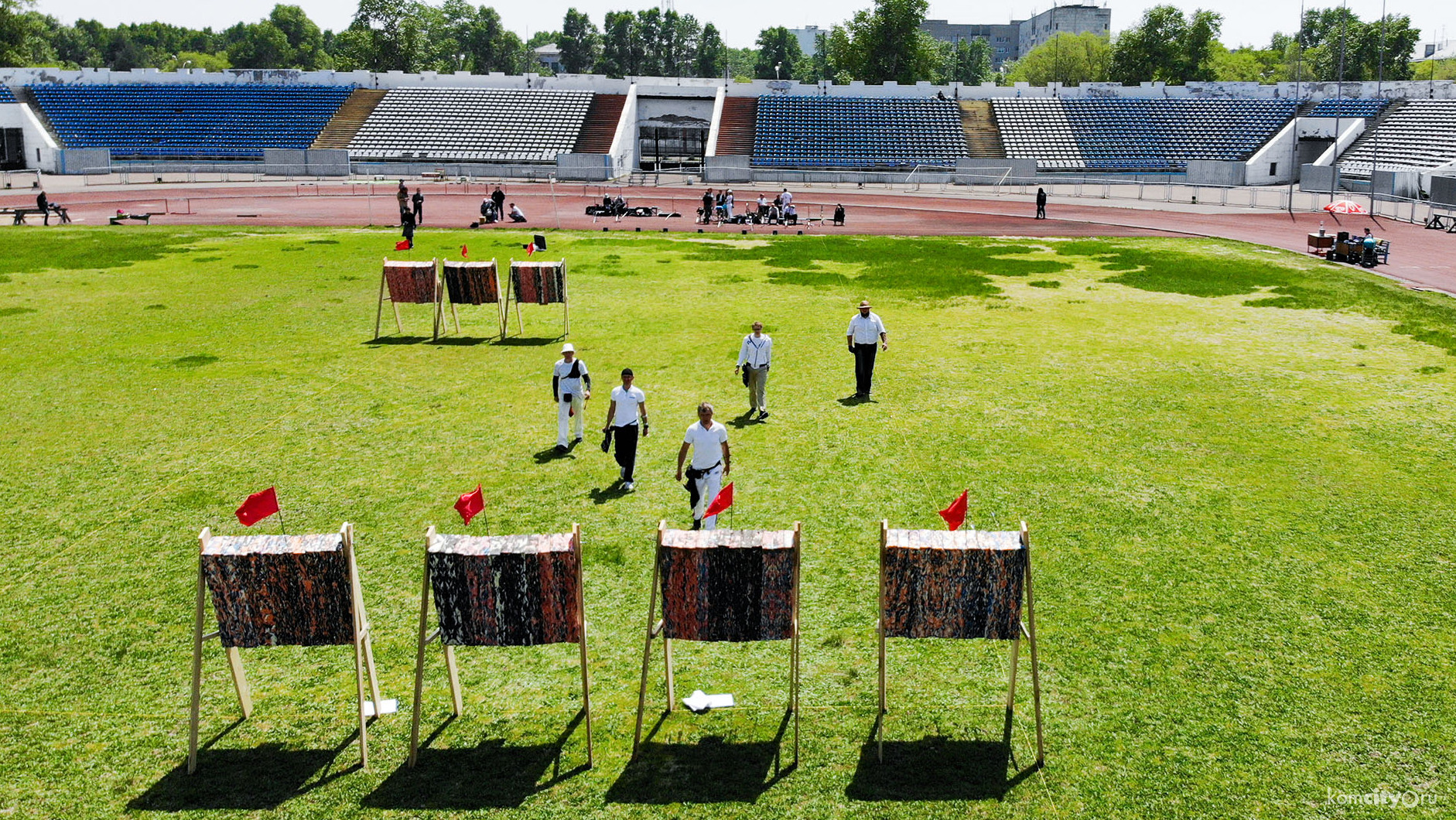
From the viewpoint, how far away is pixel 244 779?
9492mm

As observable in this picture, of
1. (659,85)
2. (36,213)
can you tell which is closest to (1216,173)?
(659,85)

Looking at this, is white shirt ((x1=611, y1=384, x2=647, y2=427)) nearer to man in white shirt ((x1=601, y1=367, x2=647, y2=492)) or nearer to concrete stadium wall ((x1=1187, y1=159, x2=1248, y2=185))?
man in white shirt ((x1=601, y1=367, x2=647, y2=492))

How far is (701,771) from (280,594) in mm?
3929

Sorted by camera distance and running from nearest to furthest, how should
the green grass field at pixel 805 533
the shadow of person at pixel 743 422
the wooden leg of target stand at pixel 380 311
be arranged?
the green grass field at pixel 805 533 < the shadow of person at pixel 743 422 < the wooden leg of target stand at pixel 380 311

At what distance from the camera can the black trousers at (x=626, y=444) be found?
15922 millimetres

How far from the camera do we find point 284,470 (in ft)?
55.9

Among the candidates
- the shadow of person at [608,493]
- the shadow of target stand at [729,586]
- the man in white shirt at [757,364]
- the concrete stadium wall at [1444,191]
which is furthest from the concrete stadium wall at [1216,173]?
the shadow of target stand at [729,586]

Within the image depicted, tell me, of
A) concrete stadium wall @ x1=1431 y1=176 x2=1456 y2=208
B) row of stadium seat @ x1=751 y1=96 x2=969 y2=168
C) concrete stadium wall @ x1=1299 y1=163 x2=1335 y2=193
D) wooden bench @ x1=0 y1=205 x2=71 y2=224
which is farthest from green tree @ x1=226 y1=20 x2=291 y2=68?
concrete stadium wall @ x1=1431 y1=176 x2=1456 y2=208

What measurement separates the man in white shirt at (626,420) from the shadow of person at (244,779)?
6.64m

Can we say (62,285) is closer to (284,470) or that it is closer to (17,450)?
(17,450)

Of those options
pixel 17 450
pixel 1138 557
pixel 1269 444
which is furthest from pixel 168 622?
pixel 1269 444

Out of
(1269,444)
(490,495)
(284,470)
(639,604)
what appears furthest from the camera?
(1269,444)

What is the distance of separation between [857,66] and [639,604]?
395 feet

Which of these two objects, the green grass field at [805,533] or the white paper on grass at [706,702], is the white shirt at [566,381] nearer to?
the green grass field at [805,533]
